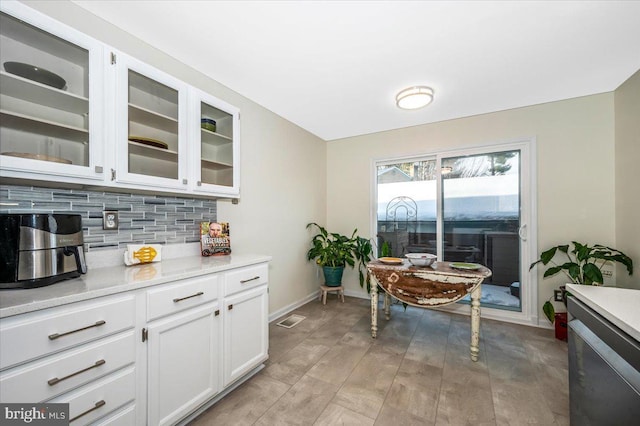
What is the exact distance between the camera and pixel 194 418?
5.02 feet

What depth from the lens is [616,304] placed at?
1.02 meters

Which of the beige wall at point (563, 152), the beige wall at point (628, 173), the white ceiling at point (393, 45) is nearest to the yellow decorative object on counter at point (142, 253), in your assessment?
the white ceiling at point (393, 45)

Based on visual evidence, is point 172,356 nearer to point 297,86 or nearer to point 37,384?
point 37,384

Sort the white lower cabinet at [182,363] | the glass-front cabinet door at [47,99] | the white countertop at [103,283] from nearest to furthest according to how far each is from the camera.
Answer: the white countertop at [103,283] < the glass-front cabinet door at [47,99] < the white lower cabinet at [182,363]

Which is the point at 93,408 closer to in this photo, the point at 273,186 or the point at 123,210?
the point at 123,210

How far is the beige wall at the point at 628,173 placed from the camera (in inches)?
87.9

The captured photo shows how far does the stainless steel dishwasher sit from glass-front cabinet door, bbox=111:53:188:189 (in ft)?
7.58

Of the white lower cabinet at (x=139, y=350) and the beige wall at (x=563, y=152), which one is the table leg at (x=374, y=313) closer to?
the white lower cabinet at (x=139, y=350)

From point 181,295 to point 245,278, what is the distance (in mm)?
472

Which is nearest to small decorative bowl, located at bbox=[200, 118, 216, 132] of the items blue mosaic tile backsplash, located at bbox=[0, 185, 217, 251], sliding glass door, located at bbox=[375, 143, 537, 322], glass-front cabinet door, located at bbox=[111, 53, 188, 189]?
glass-front cabinet door, located at bbox=[111, 53, 188, 189]

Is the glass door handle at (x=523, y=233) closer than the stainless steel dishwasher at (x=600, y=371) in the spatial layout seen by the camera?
No

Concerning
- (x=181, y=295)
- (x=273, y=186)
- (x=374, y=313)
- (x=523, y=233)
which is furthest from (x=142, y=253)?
(x=523, y=233)

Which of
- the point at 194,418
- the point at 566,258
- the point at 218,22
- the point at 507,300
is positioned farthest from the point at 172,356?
the point at 566,258

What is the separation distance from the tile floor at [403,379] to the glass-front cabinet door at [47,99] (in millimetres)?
1619
